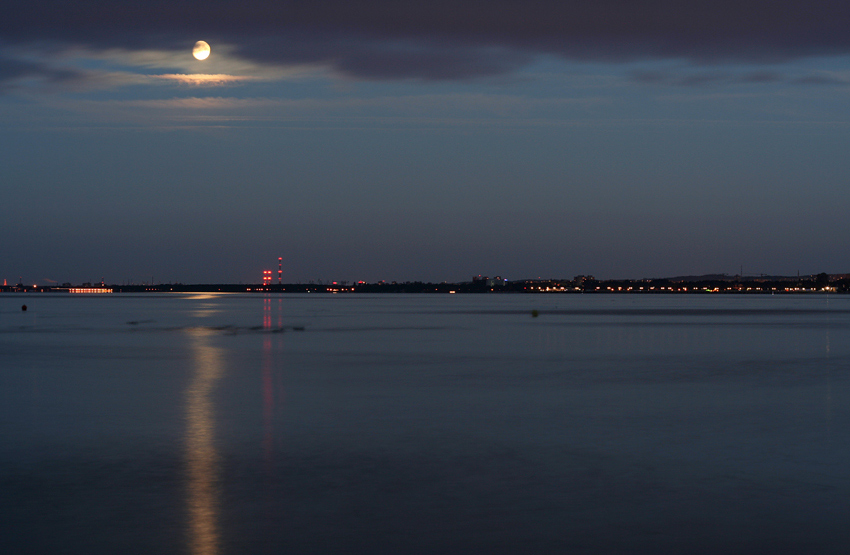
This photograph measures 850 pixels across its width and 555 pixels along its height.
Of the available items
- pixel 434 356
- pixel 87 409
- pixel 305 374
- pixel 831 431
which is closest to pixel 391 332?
pixel 434 356

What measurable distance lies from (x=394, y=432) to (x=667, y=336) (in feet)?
112

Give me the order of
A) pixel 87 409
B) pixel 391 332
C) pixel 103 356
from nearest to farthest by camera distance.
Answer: pixel 87 409 < pixel 103 356 < pixel 391 332

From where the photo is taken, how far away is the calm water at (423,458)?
9.55 meters

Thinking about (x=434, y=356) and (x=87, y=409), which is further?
(x=434, y=356)

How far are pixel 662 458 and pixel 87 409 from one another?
1206cm

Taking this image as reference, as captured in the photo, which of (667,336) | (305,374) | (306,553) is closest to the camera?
(306,553)

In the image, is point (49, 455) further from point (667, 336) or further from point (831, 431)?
point (667, 336)

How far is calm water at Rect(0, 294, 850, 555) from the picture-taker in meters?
9.55

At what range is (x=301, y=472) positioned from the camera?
41.4 ft

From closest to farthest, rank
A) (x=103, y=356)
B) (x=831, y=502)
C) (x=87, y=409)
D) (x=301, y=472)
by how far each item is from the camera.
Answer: (x=831, y=502) < (x=301, y=472) < (x=87, y=409) < (x=103, y=356)

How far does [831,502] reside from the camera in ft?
35.6

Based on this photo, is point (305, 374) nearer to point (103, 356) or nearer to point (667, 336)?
point (103, 356)

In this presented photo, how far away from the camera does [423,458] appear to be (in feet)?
44.9

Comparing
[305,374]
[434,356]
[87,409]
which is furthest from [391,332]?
[87,409]
